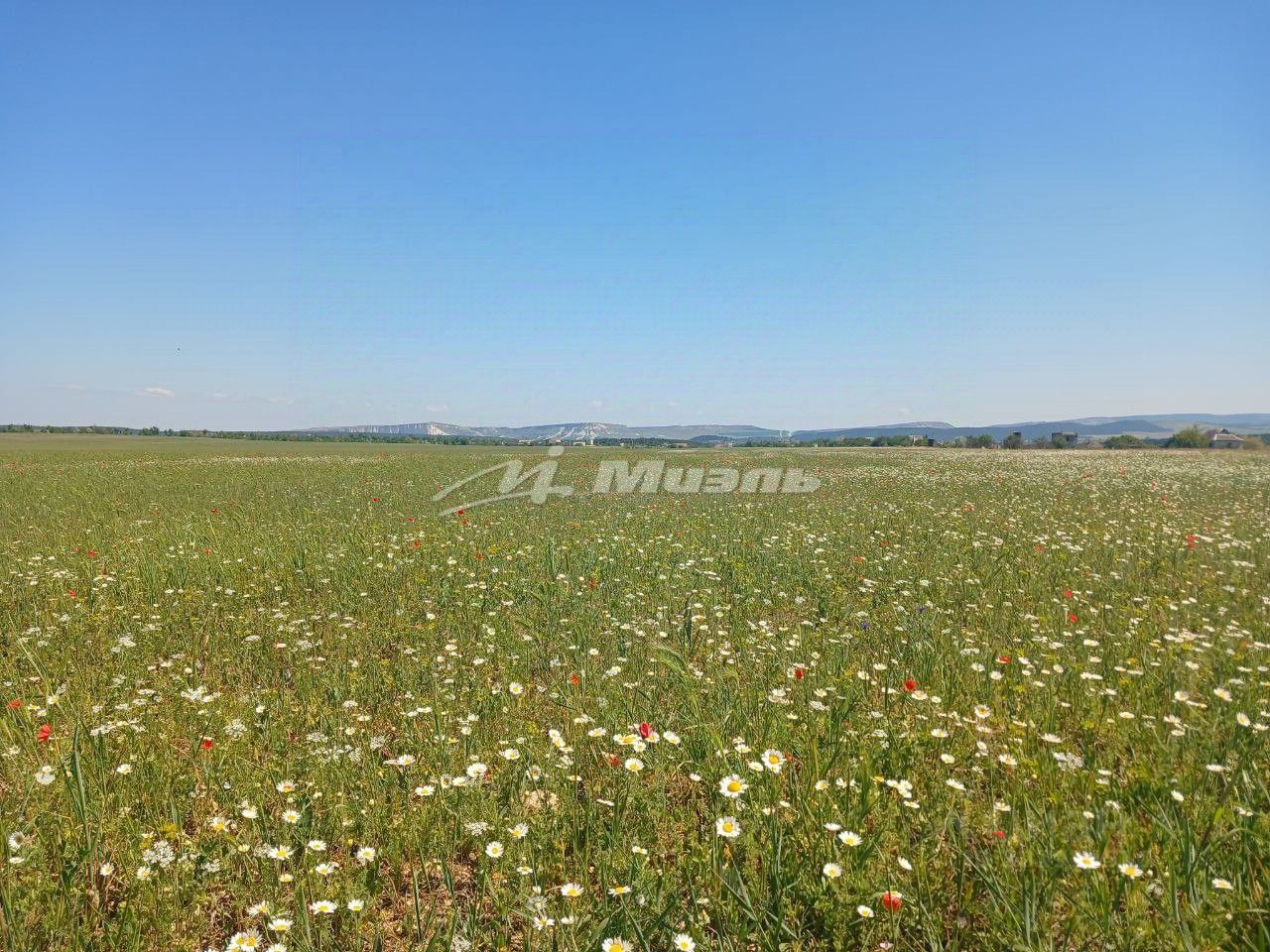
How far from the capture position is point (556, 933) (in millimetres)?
2363

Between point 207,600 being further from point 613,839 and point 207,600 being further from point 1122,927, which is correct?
point 1122,927

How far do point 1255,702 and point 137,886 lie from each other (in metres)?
6.53

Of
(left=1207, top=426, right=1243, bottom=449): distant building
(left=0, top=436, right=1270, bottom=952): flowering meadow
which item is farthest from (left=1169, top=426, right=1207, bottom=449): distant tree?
(left=0, top=436, right=1270, bottom=952): flowering meadow

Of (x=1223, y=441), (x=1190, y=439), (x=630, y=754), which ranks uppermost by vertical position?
(x=1190, y=439)

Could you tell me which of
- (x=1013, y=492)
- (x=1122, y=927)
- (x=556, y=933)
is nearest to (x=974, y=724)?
(x=1122, y=927)
